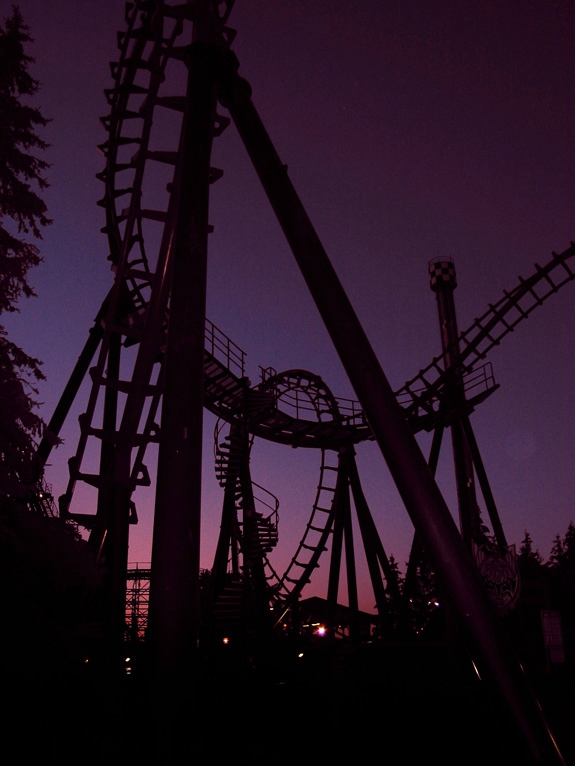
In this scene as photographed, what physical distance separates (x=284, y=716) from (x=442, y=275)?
1559 cm

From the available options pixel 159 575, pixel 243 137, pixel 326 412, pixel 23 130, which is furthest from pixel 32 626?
pixel 326 412

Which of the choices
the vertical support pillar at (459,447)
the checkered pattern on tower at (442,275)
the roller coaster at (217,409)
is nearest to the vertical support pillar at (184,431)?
the roller coaster at (217,409)

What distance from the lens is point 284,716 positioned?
27.1ft

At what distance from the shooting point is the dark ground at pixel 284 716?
547cm

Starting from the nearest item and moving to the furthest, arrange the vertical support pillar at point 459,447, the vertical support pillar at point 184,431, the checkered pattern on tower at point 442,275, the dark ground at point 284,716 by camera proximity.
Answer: the vertical support pillar at point 184,431, the dark ground at point 284,716, the vertical support pillar at point 459,447, the checkered pattern on tower at point 442,275

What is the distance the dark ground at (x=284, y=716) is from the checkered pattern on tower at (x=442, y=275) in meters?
12.7

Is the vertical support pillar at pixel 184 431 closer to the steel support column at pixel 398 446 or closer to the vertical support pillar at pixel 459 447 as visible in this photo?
the steel support column at pixel 398 446

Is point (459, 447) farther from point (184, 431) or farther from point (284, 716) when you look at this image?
point (184, 431)

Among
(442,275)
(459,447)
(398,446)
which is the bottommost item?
(398,446)

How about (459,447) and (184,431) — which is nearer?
(184,431)

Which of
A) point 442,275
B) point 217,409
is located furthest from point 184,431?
point 442,275

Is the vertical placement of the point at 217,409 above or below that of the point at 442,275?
below

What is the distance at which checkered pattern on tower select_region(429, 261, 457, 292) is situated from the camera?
21.0m

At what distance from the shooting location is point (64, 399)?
481 inches
